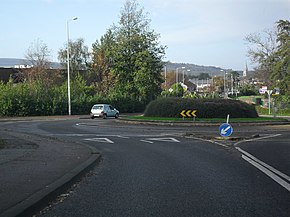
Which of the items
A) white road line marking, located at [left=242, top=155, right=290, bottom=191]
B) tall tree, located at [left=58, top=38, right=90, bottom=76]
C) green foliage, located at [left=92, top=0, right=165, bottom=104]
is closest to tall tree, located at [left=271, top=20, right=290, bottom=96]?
green foliage, located at [left=92, top=0, right=165, bottom=104]

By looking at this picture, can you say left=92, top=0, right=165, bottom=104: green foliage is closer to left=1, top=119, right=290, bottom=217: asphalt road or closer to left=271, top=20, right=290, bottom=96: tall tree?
left=271, top=20, right=290, bottom=96: tall tree

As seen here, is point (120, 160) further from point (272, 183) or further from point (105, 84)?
point (105, 84)

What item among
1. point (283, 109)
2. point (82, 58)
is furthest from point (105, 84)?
point (283, 109)

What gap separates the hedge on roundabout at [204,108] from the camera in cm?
3222

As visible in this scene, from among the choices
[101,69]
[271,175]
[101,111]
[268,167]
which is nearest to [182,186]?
[271,175]

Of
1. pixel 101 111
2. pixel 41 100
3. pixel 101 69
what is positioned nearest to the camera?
pixel 101 111

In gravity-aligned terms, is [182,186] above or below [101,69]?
below

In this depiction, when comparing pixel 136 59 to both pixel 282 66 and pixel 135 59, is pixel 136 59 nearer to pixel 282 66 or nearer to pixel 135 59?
pixel 135 59

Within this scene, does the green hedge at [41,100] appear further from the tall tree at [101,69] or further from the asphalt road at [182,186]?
the asphalt road at [182,186]

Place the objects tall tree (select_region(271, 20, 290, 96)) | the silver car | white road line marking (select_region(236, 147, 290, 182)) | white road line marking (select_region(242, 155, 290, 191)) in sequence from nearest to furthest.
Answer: white road line marking (select_region(242, 155, 290, 191)) < white road line marking (select_region(236, 147, 290, 182)) < the silver car < tall tree (select_region(271, 20, 290, 96))

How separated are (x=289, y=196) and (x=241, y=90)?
108m

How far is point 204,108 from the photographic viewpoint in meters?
32.1

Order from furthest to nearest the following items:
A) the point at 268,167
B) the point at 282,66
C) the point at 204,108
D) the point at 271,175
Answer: the point at 282,66 → the point at 204,108 → the point at 268,167 → the point at 271,175

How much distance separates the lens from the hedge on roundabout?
106ft
